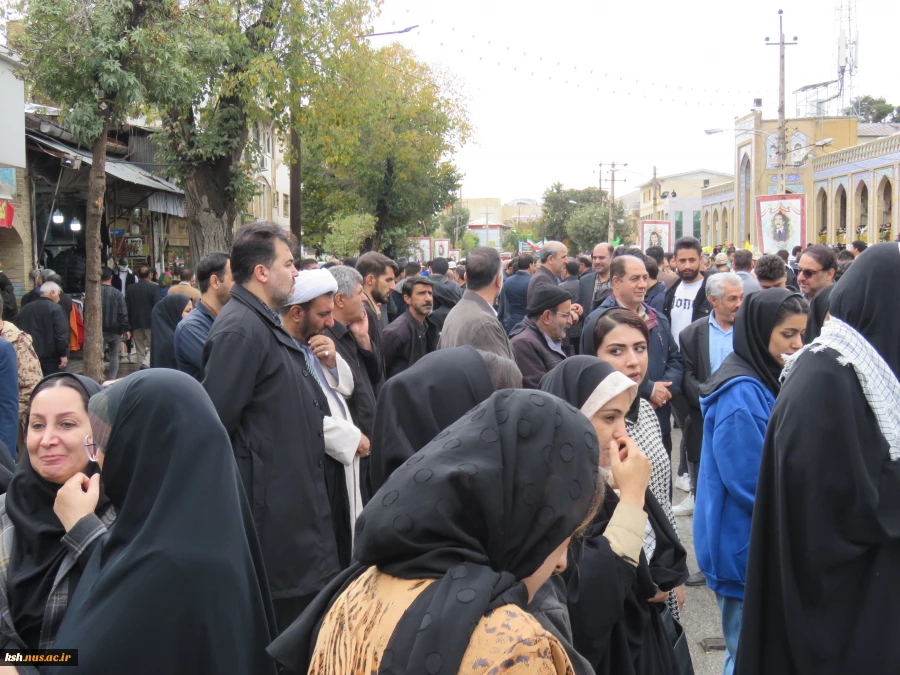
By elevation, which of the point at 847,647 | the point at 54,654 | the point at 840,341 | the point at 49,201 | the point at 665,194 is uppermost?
the point at 665,194

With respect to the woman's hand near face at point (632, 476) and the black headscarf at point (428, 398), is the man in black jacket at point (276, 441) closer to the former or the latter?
the black headscarf at point (428, 398)

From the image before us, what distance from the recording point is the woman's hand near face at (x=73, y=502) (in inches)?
102

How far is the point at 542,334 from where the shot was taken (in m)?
5.84

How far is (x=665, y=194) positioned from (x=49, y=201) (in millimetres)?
82888

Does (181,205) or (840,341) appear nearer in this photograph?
(840,341)

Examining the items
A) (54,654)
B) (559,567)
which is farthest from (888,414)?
(54,654)

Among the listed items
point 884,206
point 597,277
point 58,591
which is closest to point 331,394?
point 58,591

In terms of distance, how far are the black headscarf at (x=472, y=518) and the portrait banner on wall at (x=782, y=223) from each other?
1451 cm

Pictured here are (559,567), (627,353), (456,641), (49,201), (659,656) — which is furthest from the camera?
(49,201)

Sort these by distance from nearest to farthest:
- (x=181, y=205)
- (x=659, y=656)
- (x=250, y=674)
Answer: (x=250, y=674) < (x=659, y=656) < (x=181, y=205)

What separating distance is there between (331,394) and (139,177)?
14.5 m

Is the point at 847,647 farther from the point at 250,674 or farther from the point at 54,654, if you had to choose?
the point at 54,654

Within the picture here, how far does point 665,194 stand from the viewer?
301 ft

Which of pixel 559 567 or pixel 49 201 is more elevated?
pixel 49 201
